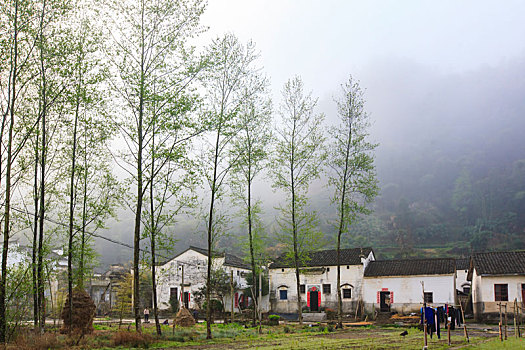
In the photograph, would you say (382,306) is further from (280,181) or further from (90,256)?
(90,256)

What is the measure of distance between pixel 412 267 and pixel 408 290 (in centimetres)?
183

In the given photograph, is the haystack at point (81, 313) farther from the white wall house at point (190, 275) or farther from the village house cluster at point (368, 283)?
the white wall house at point (190, 275)

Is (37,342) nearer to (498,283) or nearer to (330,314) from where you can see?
(330,314)

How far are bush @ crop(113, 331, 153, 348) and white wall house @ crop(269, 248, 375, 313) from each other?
71.8 ft

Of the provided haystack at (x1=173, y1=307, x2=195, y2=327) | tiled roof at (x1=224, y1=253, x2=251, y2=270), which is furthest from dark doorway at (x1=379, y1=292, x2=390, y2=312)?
haystack at (x1=173, y1=307, x2=195, y2=327)

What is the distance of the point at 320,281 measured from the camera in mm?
37875

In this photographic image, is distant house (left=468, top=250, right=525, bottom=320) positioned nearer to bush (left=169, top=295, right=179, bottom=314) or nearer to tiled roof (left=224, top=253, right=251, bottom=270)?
tiled roof (left=224, top=253, right=251, bottom=270)

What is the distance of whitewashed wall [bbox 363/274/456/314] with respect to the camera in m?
32.8

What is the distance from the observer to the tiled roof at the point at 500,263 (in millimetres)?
29250

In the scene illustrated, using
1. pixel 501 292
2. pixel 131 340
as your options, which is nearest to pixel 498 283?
pixel 501 292

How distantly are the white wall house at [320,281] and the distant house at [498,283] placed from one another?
29.8 feet

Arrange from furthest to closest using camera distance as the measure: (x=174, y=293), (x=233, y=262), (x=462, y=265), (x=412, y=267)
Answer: (x=462, y=265)
(x=233, y=262)
(x=174, y=293)
(x=412, y=267)

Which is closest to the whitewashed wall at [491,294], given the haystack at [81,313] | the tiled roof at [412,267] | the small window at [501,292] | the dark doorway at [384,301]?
the small window at [501,292]

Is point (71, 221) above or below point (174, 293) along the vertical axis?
above
